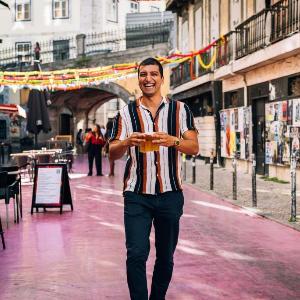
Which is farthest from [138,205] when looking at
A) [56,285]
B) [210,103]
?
[210,103]

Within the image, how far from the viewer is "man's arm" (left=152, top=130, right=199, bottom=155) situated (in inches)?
169

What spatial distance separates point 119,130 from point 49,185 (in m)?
7.15

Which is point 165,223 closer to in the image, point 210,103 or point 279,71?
point 279,71

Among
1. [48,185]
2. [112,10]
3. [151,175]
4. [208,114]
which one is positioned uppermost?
[112,10]

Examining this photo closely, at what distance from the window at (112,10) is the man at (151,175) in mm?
48031

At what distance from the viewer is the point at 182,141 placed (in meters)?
4.52

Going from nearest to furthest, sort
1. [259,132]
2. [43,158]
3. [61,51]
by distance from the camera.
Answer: [43,158] < [259,132] < [61,51]

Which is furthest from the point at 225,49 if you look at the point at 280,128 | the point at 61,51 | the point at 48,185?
the point at 61,51

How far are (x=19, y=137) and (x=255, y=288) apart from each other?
32.5 metres

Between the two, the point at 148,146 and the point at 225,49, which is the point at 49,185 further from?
the point at 225,49

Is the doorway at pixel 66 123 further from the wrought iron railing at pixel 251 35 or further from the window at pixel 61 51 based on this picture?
the wrought iron railing at pixel 251 35

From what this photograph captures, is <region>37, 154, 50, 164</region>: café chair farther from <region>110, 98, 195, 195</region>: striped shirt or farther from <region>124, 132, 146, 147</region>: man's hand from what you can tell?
<region>124, 132, 146, 147</region>: man's hand

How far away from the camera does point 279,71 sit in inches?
743

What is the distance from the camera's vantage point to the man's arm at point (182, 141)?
4289mm
